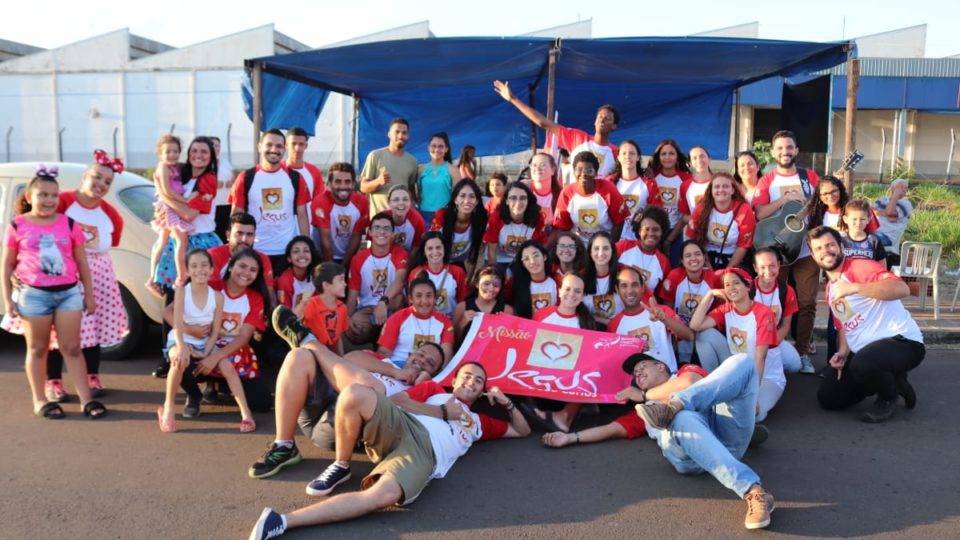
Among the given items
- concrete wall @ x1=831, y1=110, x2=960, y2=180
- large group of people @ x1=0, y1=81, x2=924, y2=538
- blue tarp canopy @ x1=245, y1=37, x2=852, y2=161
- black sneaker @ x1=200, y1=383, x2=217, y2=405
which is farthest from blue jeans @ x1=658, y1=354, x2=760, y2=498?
concrete wall @ x1=831, y1=110, x2=960, y2=180

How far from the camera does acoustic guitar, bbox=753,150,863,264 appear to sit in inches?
258

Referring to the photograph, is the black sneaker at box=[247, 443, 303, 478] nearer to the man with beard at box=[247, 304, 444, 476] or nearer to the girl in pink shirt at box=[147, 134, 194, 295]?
the man with beard at box=[247, 304, 444, 476]

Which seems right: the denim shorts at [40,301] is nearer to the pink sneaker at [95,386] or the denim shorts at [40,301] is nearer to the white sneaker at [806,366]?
the pink sneaker at [95,386]

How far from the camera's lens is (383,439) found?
13.1ft

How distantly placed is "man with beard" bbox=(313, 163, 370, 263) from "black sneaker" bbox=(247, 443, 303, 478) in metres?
2.79

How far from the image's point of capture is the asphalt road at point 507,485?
371cm

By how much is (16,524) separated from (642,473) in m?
3.17

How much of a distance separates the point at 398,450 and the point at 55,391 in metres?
3.05

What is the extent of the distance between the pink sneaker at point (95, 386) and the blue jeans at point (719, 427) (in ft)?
13.3

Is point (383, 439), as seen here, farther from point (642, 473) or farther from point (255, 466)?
point (642, 473)

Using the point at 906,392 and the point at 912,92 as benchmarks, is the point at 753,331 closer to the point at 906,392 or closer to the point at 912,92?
the point at 906,392

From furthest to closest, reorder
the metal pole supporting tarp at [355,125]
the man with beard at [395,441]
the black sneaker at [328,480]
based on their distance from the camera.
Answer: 1. the metal pole supporting tarp at [355,125]
2. the black sneaker at [328,480]
3. the man with beard at [395,441]

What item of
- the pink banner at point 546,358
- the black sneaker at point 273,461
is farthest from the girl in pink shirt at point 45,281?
the pink banner at point 546,358

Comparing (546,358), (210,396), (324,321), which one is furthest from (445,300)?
(210,396)
